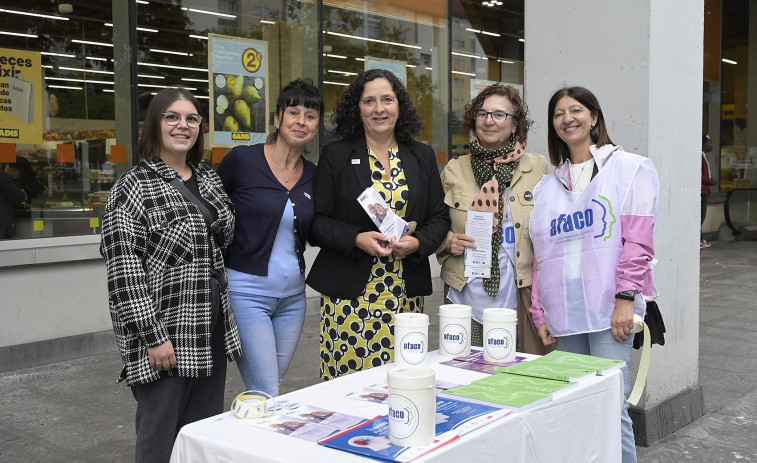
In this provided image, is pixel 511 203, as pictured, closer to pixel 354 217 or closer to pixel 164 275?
pixel 354 217

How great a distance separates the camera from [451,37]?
11.4 metres

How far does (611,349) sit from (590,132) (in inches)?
41.5

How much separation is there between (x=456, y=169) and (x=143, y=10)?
205 inches

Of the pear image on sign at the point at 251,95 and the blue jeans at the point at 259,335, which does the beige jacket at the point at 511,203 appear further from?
the pear image on sign at the point at 251,95

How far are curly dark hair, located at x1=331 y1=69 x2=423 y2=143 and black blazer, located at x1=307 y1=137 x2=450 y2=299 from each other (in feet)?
0.19

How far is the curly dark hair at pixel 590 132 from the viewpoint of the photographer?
3.63 m

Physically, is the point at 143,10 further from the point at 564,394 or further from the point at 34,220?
the point at 564,394

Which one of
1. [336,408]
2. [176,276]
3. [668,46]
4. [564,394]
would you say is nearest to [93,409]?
[176,276]

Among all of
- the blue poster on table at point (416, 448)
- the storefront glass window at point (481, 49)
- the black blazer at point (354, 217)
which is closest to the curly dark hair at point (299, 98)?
the black blazer at point (354, 217)

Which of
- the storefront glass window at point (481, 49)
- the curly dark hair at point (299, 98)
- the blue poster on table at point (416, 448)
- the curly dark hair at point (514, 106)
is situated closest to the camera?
the blue poster on table at point (416, 448)

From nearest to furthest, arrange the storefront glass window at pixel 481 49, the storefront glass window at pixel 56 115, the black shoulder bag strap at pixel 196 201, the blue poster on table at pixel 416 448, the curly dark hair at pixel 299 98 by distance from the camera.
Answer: the blue poster on table at pixel 416 448, the black shoulder bag strap at pixel 196 201, the curly dark hair at pixel 299 98, the storefront glass window at pixel 56 115, the storefront glass window at pixel 481 49

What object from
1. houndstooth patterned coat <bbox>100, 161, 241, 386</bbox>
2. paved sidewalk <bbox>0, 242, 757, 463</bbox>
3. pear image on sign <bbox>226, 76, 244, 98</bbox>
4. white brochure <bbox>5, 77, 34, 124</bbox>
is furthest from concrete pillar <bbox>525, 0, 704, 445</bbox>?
white brochure <bbox>5, 77, 34, 124</bbox>

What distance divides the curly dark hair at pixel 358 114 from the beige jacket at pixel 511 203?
0.33m

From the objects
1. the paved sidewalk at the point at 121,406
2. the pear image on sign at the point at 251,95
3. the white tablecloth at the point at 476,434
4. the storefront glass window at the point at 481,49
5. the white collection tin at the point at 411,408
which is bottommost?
the paved sidewalk at the point at 121,406
